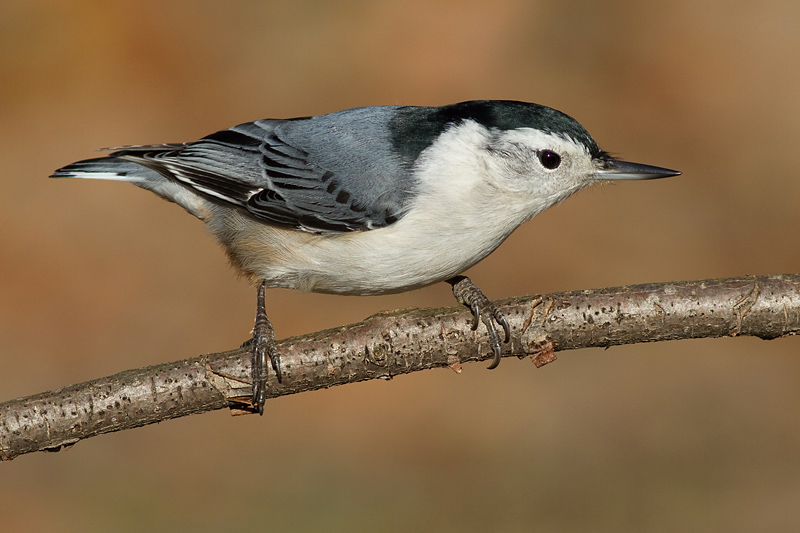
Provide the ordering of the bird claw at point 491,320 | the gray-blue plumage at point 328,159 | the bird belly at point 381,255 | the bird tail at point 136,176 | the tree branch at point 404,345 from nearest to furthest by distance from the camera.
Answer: the tree branch at point 404,345
the bird claw at point 491,320
the bird belly at point 381,255
the gray-blue plumage at point 328,159
the bird tail at point 136,176

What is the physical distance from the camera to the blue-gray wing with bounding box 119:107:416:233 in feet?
9.58

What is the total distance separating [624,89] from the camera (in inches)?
250

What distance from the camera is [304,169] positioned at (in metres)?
3.18

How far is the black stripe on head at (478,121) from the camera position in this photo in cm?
283

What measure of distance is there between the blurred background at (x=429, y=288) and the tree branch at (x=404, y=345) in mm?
2315

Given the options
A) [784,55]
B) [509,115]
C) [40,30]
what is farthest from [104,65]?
[784,55]

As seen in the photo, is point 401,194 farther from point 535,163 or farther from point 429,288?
point 429,288

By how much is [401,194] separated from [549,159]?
1.79 ft

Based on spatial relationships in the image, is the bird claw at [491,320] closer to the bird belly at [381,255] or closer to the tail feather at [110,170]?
the bird belly at [381,255]

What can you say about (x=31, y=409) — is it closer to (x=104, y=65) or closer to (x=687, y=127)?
(x=104, y=65)

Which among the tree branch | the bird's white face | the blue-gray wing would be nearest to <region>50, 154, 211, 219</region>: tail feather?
the blue-gray wing

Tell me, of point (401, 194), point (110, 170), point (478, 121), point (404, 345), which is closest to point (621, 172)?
point (478, 121)

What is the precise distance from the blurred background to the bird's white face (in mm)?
2450

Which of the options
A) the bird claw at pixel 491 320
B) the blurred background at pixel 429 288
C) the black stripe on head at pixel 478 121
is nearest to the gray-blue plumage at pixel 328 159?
the black stripe on head at pixel 478 121
